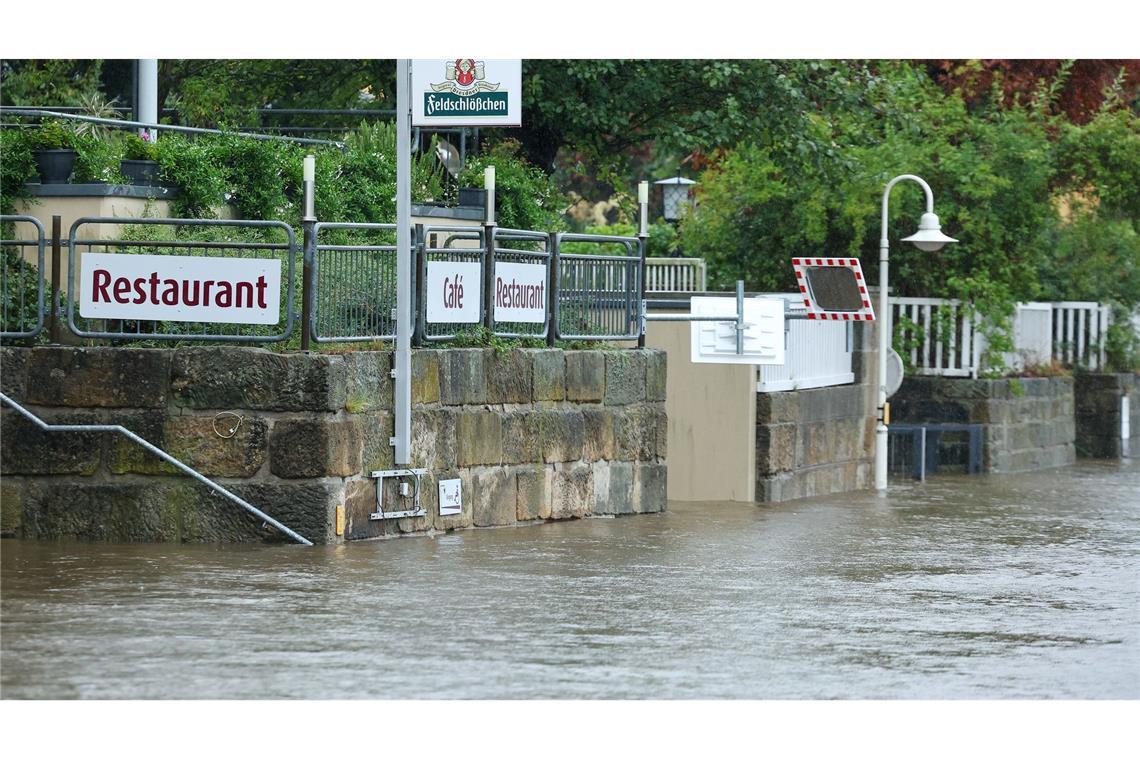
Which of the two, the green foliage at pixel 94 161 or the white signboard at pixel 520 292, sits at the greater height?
the green foliage at pixel 94 161

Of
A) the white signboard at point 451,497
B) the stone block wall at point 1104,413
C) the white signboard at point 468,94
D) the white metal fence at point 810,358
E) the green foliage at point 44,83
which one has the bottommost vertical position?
the white signboard at point 451,497

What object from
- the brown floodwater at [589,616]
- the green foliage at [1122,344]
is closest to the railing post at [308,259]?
the brown floodwater at [589,616]

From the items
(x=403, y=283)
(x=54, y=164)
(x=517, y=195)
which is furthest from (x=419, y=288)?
(x=517, y=195)

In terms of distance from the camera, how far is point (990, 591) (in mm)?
11859

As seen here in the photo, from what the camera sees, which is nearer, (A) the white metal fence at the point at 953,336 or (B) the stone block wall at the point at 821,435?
(B) the stone block wall at the point at 821,435

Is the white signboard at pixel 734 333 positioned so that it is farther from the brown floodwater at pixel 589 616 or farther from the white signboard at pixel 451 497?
the white signboard at pixel 451 497

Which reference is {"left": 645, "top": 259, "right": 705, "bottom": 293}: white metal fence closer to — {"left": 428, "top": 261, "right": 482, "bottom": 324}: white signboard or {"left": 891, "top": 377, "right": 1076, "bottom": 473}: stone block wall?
{"left": 891, "top": 377, "right": 1076, "bottom": 473}: stone block wall

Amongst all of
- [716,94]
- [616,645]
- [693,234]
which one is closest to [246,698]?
[616,645]

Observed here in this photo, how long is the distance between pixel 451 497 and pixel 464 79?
9.98 feet

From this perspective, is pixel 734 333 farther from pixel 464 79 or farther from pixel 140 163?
pixel 140 163

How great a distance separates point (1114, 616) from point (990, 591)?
112 centimetres

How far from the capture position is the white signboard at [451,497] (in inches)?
569

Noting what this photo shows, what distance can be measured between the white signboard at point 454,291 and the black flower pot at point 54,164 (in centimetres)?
275

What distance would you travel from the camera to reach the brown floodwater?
8297mm
